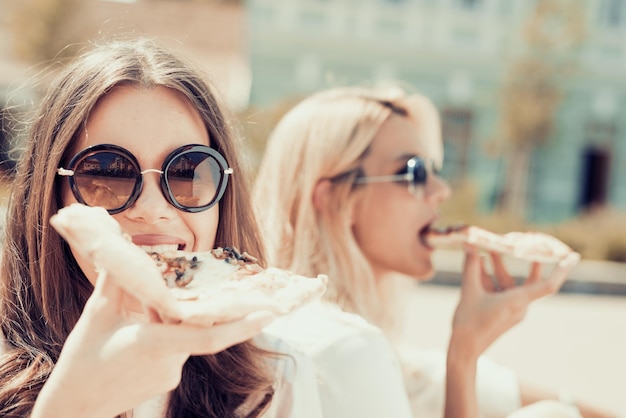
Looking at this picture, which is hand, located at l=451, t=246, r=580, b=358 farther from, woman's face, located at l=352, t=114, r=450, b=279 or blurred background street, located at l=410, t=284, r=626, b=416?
blurred background street, located at l=410, t=284, r=626, b=416

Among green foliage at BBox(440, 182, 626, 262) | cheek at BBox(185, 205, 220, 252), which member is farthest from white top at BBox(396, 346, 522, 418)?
green foliage at BBox(440, 182, 626, 262)

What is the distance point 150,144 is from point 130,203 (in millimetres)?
135

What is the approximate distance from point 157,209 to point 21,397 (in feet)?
1.54

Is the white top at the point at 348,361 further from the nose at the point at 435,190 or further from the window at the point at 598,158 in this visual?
the window at the point at 598,158

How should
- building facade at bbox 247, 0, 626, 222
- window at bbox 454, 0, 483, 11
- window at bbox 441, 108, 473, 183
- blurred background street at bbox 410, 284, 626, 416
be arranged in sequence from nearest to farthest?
blurred background street at bbox 410, 284, 626, 416
building facade at bbox 247, 0, 626, 222
window at bbox 454, 0, 483, 11
window at bbox 441, 108, 473, 183

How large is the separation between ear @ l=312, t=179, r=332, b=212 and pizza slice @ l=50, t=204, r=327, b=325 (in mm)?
1239

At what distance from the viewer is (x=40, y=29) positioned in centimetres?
1823

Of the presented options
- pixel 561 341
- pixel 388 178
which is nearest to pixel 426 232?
pixel 388 178

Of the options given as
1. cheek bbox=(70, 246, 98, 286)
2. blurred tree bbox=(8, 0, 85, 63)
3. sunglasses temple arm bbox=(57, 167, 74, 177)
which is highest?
blurred tree bbox=(8, 0, 85, 63)

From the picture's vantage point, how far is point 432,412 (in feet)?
8.84

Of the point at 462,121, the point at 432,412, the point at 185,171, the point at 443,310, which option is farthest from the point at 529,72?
the point at 185,171

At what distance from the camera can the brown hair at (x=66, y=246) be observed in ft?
5.17

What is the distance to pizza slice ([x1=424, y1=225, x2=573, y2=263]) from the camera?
2731 millimetres

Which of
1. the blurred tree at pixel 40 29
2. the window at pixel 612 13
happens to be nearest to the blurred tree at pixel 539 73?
the window at pixel 612 13
